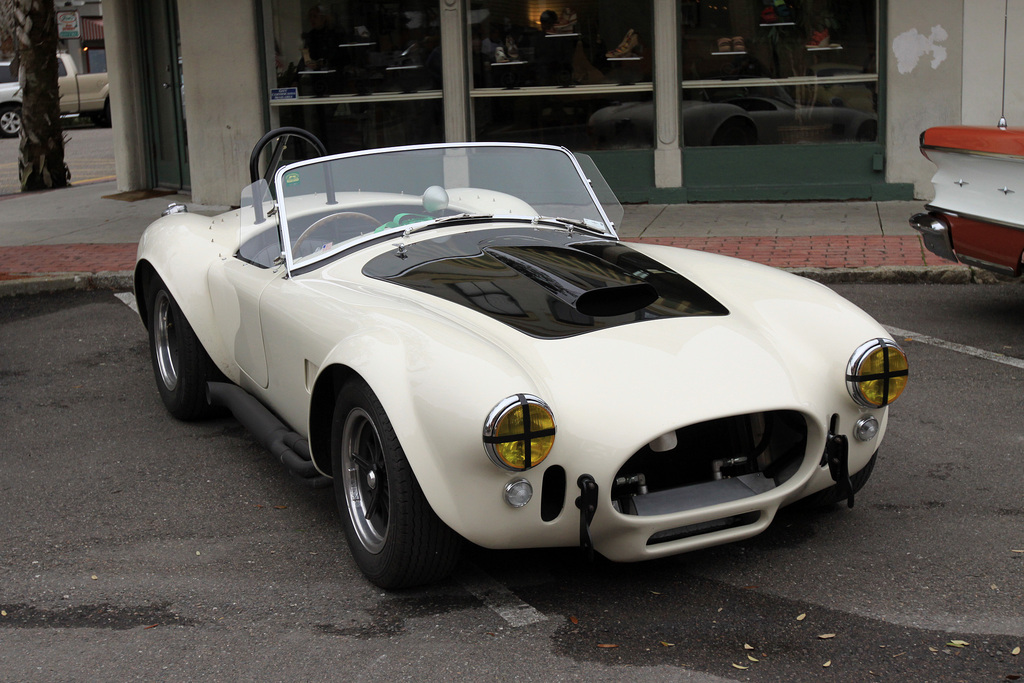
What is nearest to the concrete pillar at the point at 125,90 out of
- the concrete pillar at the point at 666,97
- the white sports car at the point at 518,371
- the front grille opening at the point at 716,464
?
the concrete pillar at the point at 666,97

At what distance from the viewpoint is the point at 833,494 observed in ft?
12.4

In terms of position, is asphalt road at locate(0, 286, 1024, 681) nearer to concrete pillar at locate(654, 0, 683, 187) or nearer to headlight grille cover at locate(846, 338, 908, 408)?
headlight grille cover at locate(846, 338, 908, 408)

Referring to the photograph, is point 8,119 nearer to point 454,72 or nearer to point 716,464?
point 454,72

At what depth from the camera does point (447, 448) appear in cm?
303

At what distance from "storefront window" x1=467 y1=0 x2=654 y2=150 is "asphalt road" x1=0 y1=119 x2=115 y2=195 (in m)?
7.52

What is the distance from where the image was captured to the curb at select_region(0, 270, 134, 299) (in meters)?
8.57

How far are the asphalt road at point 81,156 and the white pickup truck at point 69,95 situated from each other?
41cm

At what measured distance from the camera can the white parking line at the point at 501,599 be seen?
127 inches

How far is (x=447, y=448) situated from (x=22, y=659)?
4.43ft

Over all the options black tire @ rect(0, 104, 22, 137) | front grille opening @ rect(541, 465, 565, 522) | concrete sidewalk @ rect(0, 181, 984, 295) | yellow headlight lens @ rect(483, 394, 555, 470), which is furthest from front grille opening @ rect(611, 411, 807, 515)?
black tire @ rect(0, 104, 22, 137)

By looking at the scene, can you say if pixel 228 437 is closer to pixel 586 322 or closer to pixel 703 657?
pixel 586 322

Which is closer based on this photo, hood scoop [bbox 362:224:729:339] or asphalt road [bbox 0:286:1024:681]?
asphalt road [bbox 0:286:1024:681]

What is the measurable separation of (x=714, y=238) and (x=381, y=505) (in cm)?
649

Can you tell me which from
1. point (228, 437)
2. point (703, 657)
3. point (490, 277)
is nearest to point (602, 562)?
point (703, 657)
